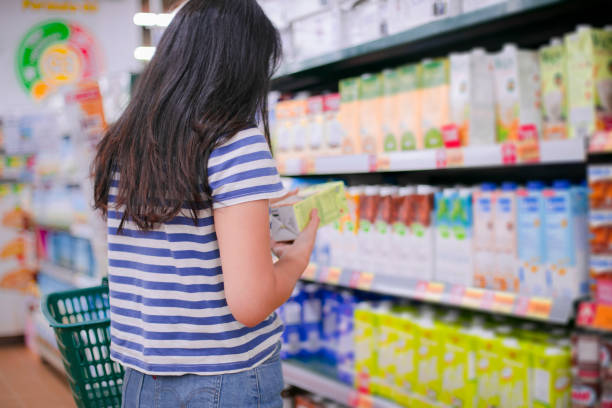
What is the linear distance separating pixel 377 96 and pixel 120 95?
1.69 meters

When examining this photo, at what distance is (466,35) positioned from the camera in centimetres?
228

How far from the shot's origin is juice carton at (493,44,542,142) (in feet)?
6.08

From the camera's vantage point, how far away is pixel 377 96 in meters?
2.39

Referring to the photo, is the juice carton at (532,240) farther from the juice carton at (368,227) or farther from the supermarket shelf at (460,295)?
the juice carton at (368,227)

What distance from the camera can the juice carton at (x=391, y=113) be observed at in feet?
7.52

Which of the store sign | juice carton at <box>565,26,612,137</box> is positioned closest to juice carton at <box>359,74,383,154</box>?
juice carton at <box>565,26,612,137</box>

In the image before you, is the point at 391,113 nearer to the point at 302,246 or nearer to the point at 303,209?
the point at 303,209

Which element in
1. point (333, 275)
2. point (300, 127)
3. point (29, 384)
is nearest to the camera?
point (333, 275)

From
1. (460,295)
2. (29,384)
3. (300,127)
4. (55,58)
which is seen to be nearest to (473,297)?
Answer: (460,295)

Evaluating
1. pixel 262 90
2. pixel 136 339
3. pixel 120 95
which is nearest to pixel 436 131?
pixel 262 90

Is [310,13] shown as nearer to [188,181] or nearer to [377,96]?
[377,96]

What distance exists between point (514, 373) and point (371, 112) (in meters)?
1.09

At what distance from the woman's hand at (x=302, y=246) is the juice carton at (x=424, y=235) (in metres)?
0.73

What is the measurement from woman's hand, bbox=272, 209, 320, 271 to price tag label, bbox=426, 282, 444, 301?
69cm
